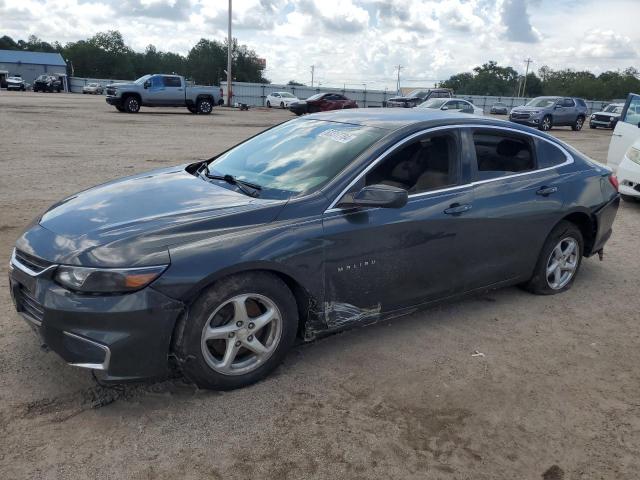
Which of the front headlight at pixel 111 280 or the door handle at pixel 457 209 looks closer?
the front headlight at pixel 111 280

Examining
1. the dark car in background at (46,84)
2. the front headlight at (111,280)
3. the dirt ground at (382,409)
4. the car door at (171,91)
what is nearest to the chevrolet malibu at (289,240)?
the front headlight at (111,280)

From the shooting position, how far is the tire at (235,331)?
307 centimetres

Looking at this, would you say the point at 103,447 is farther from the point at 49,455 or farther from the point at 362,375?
the point at 362,375

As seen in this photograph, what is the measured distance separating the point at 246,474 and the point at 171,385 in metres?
0.94

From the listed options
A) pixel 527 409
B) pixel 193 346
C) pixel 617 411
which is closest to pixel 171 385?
pixel 193 346

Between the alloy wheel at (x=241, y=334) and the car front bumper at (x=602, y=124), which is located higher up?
the car front bumper at (x=602, y=124)

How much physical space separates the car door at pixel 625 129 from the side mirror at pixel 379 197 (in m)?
8.65

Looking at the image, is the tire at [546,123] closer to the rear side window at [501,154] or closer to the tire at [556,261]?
the tire at [556,261]

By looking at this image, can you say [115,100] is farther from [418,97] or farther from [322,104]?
[418,97]

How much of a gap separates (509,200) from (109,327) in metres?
3.11

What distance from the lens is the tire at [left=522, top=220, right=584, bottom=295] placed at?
4.92m

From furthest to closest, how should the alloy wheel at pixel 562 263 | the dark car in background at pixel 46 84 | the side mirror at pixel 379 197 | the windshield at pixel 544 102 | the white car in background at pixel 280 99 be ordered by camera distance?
1. the dark car in background at pixel 46 84
2. the white car in background at pixel 280 99
3. the windshield at pixel 544 102
4. the alloy wheel at pixel 562 263
5. the side mirror at pixel 379 197

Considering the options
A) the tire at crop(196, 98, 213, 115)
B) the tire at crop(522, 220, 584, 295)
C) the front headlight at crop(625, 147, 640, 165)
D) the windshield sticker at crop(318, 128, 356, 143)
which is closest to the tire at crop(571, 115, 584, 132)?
the tire at crop(196, 98, 213, 115)

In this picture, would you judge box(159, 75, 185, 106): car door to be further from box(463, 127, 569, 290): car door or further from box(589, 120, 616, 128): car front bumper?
box(463, 127, 569, 290): car door
